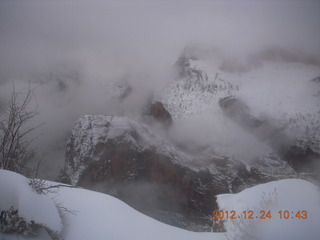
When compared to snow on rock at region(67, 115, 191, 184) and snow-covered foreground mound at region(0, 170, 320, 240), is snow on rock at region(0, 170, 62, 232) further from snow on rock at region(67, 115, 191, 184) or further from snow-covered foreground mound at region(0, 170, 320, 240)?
snow on rock at region(67, 115, 191, 184)

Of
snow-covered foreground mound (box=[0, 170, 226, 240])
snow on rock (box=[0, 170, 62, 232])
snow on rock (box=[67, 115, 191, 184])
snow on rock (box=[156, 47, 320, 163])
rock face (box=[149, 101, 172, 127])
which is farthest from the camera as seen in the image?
rock face (box=[149, 101, 172, 127])

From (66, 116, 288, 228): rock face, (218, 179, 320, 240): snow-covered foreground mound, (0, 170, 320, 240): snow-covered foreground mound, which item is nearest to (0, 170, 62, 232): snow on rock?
(0, 170, 320, 240): snow-covered foreground mound

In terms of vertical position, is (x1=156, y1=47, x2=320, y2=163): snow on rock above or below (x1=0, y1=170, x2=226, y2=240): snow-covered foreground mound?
above
